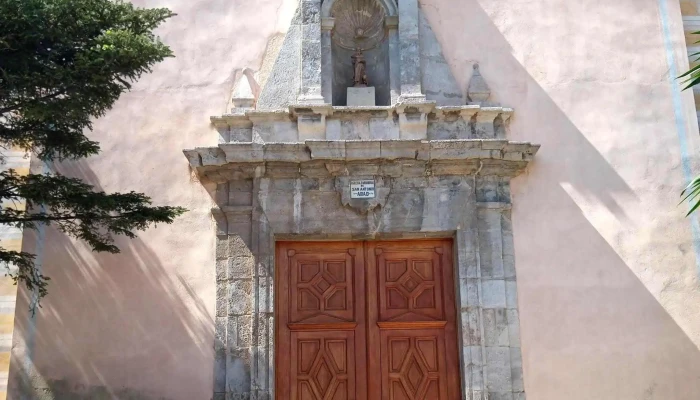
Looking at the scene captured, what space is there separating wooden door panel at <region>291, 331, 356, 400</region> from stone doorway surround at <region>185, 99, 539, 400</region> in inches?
12.0

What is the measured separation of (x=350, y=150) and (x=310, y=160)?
324mm

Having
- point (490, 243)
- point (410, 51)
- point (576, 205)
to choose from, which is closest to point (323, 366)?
point (490, 243)

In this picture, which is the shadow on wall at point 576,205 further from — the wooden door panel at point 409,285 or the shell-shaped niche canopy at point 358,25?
the wooden door panel at point 409,285

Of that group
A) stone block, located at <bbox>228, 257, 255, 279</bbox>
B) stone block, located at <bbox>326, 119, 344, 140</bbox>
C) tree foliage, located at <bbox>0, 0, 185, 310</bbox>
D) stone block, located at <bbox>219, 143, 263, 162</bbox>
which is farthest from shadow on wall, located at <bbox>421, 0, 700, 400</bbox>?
tree foliage, located at <bbox>0, 0, 185, 310</bbox>

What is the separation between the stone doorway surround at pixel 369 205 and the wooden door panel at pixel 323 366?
31 cm

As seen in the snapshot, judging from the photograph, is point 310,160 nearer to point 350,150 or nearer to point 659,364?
point 350,150

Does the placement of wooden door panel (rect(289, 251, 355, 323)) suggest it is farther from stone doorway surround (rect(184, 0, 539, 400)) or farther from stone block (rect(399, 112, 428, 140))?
stone block (rect(399, 112, 428, 140))

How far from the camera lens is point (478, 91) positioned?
637cm

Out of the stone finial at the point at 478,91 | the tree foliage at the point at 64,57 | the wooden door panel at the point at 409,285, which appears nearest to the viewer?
the tree foliage at the point at 64,57

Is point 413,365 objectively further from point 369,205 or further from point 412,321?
point 369,205

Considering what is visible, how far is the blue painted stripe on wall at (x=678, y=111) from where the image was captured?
20.3 ft

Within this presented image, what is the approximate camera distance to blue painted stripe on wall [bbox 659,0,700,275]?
6.18 metres

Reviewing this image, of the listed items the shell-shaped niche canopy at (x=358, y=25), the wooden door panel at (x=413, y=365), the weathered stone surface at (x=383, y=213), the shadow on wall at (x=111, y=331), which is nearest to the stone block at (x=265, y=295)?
the weathered stone surface at (x=383, y=213)

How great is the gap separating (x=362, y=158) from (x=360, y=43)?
4.14 feet
